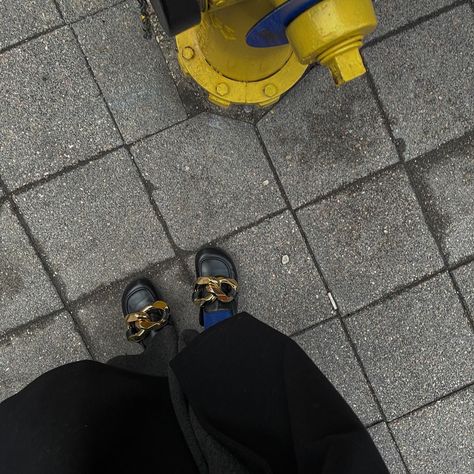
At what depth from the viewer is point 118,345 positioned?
2088 mm

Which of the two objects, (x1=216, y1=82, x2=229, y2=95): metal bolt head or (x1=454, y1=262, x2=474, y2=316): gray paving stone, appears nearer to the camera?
(x1=216, y1=82, x2=229, y2=95): metal bolt head

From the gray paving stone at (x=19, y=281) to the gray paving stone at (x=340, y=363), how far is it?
39.9 inches

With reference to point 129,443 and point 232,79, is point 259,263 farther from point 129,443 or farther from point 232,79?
point 129,443

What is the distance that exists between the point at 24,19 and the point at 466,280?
2004 mm

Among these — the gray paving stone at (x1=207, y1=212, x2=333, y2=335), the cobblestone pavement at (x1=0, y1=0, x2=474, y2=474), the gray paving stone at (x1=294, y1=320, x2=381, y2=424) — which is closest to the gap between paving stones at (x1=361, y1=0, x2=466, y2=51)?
the cobblestone pavement at (x1=0, y1=0, x2=474, y2=474)

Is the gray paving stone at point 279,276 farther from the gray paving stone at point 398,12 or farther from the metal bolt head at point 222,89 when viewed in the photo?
the gray paving stone at point 398,12

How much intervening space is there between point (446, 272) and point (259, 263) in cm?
76

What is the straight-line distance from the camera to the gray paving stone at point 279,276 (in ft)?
6.79

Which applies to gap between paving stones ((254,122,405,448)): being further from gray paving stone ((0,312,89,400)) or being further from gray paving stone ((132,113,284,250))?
gray paving stone ((0,312,89,400))

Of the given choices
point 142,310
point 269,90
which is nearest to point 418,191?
point 269,90

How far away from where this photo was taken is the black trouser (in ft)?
4.64

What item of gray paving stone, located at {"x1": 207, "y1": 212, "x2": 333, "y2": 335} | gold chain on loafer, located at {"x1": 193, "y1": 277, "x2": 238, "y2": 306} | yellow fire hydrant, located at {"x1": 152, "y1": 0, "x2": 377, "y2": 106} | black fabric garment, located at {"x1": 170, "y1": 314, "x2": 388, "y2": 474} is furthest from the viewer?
gray paving stone, located at {"x1": 207, "y1": 212, "x2": 333, "y2": 335}

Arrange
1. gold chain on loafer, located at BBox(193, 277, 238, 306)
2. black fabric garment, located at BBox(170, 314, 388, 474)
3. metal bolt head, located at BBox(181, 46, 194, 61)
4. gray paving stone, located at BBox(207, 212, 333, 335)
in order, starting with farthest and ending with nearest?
1. gray paving stone, located at BBox(207, 212, 333, 335)
2. gold chain on loafer, located at BBox(193, 277, 238, 306)
3. metal bolt head, located at BBox(181, 46, 194, 61)
4. black fabric garment, located at BBox(170, 314, 388, 474)

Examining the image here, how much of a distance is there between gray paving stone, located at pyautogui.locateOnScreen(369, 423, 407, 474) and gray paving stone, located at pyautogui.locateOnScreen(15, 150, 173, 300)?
1148 millimetres
